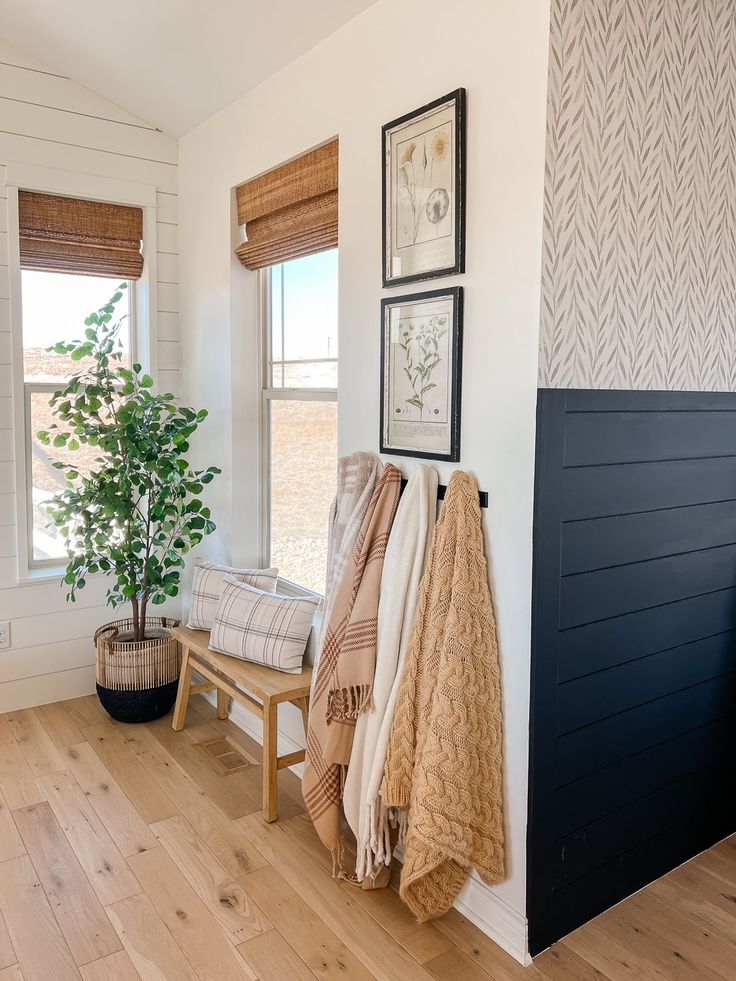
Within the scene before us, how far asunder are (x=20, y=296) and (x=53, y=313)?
6.8 inches

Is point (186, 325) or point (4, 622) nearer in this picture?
point (4, 622)

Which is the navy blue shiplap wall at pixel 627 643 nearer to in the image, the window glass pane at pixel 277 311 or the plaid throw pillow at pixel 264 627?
the plaid throw pillow at pixel 264 627

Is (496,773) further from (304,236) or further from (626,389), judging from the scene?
(304,236)

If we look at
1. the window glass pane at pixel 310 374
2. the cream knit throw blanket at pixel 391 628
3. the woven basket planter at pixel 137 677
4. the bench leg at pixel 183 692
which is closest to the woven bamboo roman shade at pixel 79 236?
the window glass pane at pixel 310 374

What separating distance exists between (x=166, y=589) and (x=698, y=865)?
212cm

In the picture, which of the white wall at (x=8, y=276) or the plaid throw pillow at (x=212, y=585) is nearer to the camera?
the plaid throw pillow at (x=212, y=585)

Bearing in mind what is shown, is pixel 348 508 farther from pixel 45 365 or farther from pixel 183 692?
pixel 45 365

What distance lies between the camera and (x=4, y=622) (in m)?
3.27

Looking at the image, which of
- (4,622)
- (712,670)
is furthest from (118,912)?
(712,670)

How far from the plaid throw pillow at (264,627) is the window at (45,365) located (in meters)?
1.06

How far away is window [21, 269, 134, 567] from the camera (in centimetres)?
329

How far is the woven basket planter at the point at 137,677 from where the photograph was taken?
10.3 feet

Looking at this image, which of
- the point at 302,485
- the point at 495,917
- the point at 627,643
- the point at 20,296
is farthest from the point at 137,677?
the point at 627,643

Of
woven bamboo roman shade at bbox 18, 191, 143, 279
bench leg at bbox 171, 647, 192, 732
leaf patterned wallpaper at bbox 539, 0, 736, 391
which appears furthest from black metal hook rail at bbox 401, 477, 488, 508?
woven bamboo roman shade at bbox 18, 191, 143, 279
